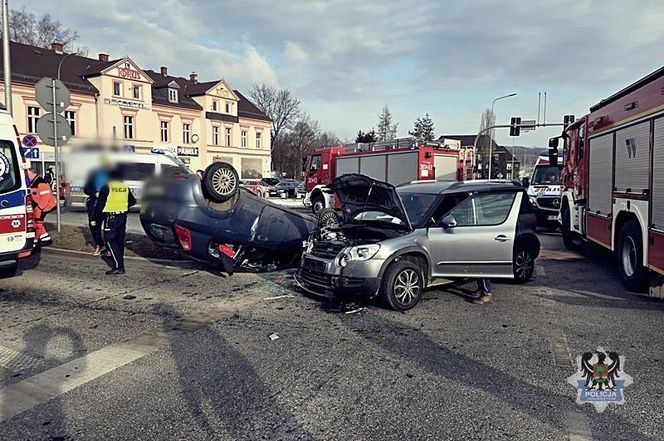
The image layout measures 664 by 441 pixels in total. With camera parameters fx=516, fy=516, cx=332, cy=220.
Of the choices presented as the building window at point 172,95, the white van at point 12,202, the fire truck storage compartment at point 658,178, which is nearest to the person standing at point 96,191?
the white van at point 12,202

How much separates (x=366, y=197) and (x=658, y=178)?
3.65 metres

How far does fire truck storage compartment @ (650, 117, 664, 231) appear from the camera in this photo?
6.27 meters

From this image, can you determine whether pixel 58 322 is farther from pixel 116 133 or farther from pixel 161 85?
pixel 161 85

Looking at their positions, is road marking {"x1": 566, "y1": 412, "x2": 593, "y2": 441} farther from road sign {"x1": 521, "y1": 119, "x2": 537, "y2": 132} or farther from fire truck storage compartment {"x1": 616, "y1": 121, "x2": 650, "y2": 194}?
road sign {"x1": 521, "y1": 119, "x2": 537, "y2": 132}

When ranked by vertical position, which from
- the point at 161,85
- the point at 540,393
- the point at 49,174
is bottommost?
the point at 540,393

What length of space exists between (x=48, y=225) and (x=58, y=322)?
9122 mm

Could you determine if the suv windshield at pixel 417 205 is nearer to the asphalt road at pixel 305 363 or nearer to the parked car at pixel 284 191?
the asphalt road at pixel 305 363

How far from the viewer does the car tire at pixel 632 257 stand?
7.07 meters

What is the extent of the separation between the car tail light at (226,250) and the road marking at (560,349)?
4.65 metres

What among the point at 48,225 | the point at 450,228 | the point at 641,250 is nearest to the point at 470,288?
the point at 450,228

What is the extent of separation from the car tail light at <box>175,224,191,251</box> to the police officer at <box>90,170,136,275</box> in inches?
50.2

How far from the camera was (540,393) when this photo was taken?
12.9 ft

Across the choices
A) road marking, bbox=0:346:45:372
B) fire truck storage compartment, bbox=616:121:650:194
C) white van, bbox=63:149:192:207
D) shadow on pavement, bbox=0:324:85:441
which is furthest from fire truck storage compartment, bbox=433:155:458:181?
road marking, bbox=0:346:45:372

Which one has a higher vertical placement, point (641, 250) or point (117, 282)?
point (641, 250)
